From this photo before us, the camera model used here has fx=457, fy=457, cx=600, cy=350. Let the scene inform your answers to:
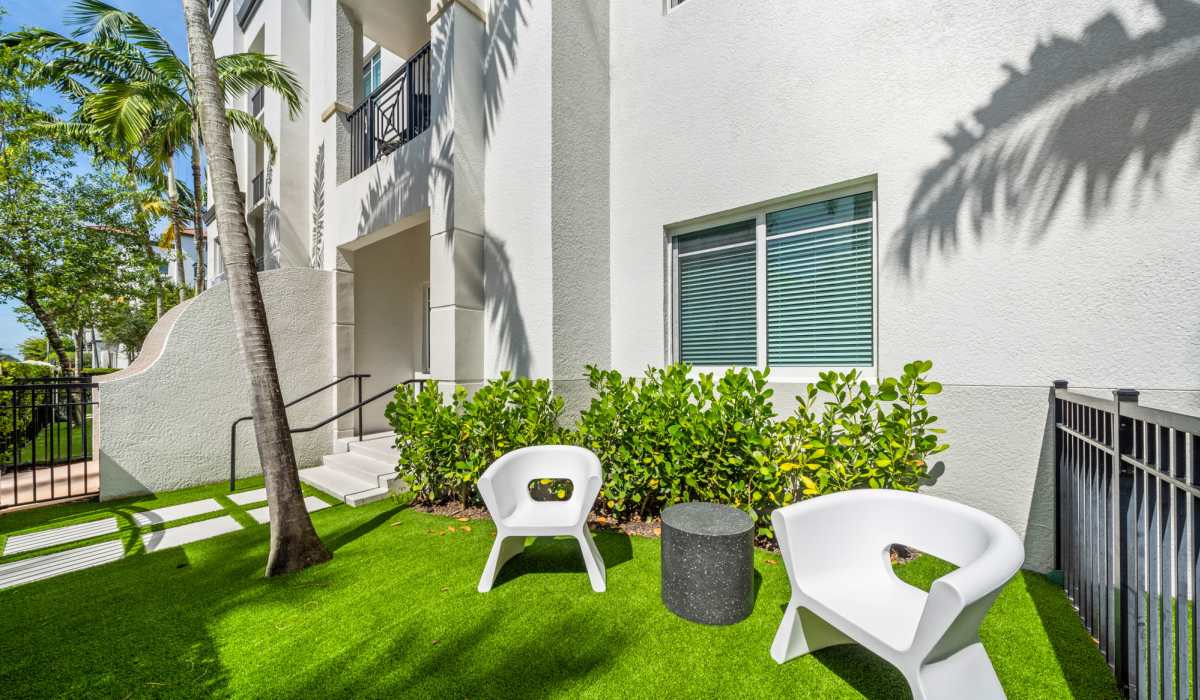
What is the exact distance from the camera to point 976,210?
13.0 ft

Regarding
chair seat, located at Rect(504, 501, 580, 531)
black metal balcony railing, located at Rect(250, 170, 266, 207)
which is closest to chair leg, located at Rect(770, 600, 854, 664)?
chair seat, located at Rect(504, 501, 580, 531)

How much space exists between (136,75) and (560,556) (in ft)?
40.2

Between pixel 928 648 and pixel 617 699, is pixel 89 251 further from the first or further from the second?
pixel 928 648

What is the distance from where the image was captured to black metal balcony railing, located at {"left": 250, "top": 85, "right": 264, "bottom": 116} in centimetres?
1246

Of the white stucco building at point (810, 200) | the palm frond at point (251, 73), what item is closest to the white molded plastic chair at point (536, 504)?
the white stucco building at point (810, 200)

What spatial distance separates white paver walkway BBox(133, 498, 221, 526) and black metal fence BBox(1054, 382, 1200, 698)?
27.6 ft

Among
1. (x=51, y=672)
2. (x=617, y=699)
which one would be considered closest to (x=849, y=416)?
(x=617, y=699)

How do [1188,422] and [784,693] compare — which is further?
[784,693]

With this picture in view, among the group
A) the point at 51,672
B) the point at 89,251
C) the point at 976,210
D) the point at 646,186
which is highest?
the point at 89,251

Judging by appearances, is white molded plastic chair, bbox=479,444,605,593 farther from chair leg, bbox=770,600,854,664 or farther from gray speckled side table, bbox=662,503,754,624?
chair leg, bbox=770,600,854,664

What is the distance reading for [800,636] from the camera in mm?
2746

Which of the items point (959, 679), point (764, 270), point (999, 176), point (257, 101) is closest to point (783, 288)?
point (764, 270)

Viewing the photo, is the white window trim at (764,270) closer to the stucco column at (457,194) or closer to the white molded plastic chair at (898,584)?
the white molded plastic chair at (898,584)

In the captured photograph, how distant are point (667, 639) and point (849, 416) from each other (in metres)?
2.56
